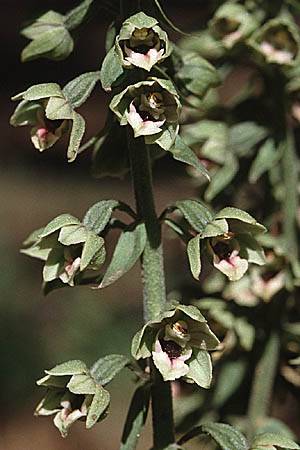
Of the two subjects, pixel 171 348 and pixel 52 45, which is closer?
pixel 171 348

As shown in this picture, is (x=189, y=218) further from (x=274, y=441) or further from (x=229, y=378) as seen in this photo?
(x=229, y=378)

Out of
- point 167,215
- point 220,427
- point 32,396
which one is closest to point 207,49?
point 167,215

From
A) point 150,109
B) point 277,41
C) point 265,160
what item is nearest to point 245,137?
point 265,160

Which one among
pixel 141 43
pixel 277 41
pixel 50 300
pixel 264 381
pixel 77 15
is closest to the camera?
pixel 141 43

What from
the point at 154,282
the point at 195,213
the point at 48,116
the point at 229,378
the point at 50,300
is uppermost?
the point at 48,116

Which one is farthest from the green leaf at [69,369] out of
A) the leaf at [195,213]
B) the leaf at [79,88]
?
the leaf at [79,88]

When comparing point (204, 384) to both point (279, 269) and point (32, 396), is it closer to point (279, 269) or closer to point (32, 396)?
point (279, 269)

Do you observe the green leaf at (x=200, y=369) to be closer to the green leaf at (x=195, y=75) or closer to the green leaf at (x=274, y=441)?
the green leaf at (x=274, y=441)
